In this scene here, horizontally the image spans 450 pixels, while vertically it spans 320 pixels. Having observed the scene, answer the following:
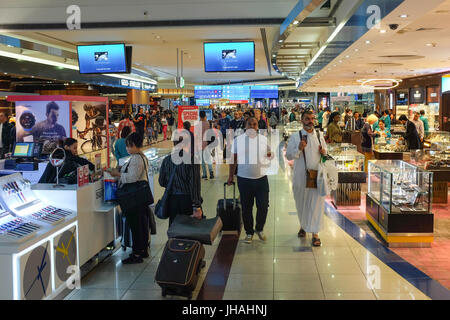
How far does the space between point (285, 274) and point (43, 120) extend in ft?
17.7

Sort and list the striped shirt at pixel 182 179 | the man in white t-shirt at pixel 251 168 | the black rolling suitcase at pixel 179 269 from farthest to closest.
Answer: the man in white t-shirt at pixel 251 168, the striped shirt at pixel 182 179, the black rolling suitcase at pixel 179 269

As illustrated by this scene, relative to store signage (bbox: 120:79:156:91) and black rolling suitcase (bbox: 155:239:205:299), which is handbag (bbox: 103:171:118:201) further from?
store signage (bbox: 120:79:156:91)

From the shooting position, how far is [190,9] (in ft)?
28.2

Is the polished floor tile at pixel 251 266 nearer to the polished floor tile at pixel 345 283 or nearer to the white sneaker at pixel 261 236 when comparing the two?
the polished floor tile at pixel 345 283

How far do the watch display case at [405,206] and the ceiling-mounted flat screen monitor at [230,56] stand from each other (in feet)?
15.5

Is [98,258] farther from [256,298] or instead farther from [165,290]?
[256,298]

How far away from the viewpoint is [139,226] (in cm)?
521

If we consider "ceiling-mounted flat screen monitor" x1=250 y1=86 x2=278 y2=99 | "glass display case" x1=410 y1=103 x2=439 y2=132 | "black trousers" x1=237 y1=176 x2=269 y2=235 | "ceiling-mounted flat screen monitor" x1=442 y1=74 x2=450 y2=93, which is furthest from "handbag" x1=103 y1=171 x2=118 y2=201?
"ceiling-mounted flat screen monitor" x1=250 y1=86 x2=278 y2=99

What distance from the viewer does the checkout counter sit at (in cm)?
359

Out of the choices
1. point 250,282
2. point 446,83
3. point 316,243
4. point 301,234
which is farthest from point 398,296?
point 446,83

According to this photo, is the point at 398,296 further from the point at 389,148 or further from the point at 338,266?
the point at 389,148

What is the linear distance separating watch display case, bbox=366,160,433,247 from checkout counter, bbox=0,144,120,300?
3.60 m

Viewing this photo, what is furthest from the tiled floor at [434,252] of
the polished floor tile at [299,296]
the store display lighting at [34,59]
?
the store display lighting at [34,59]

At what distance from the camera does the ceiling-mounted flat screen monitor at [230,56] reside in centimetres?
1051
